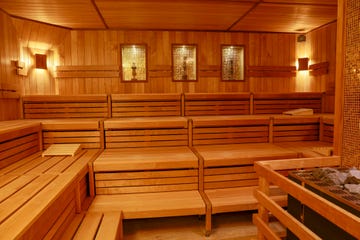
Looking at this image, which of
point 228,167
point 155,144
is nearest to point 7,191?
point 155,144

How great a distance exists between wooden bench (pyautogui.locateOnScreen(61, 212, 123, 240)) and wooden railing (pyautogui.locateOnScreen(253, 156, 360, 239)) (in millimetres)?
1203

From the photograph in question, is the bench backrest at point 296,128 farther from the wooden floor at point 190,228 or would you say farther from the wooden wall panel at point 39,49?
the wooden wall panel at point 39,49

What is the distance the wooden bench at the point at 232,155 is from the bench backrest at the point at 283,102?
2.43ft

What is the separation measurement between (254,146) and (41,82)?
3.86 meters

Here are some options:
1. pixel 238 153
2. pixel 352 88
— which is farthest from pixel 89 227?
pixel 352 88

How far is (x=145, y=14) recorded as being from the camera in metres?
3.96

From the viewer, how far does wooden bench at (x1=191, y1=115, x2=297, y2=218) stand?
8.79 feet

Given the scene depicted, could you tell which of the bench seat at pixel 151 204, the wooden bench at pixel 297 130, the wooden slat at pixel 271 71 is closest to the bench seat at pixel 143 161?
the bench seat at pixel 151 204

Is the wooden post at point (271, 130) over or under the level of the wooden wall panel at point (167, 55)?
under

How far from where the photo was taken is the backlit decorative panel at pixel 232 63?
16.7ft

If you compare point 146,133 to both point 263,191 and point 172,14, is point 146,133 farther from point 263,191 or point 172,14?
point 172,14

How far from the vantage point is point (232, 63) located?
16.9 feet

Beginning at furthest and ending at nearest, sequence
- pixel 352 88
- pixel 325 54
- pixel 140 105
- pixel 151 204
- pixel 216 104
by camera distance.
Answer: pixel 325 54 < pixel 216 104 < pixel 140 105 < pixel 151 204 < pixel 352 88

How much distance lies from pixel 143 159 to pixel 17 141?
146cm
